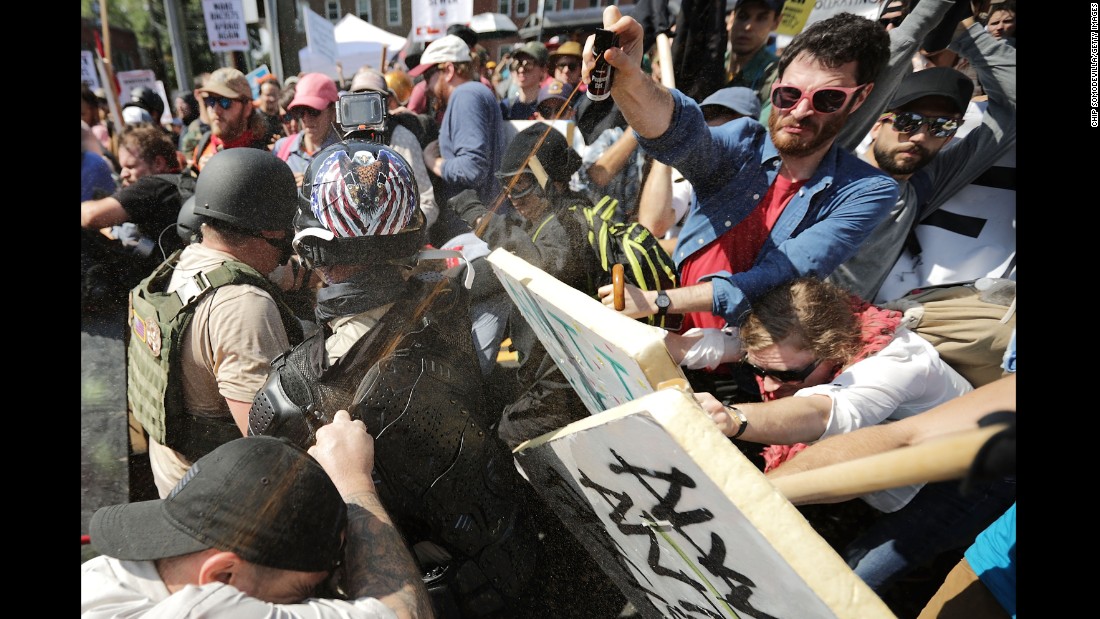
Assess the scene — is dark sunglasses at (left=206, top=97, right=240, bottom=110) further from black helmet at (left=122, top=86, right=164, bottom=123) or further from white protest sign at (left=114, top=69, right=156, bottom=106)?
Answer: white protest sign at (left=114, top=69, right=156, bottom=106)

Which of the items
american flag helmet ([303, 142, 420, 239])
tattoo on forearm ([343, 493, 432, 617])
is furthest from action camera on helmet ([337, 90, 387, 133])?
tattoo on forearm ([343, 493, 432, 617])

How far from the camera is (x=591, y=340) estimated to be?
1373 mm

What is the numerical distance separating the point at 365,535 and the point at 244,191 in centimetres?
127

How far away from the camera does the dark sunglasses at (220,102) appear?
3.96 m

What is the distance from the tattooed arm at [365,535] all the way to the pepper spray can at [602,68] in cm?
129

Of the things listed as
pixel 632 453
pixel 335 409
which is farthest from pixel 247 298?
pixel 632 453

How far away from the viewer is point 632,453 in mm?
1113

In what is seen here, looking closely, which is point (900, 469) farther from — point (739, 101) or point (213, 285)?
point (739, 101)

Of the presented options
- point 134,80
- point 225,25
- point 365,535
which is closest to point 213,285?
point 365,535

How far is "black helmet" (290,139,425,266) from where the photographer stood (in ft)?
5.83
